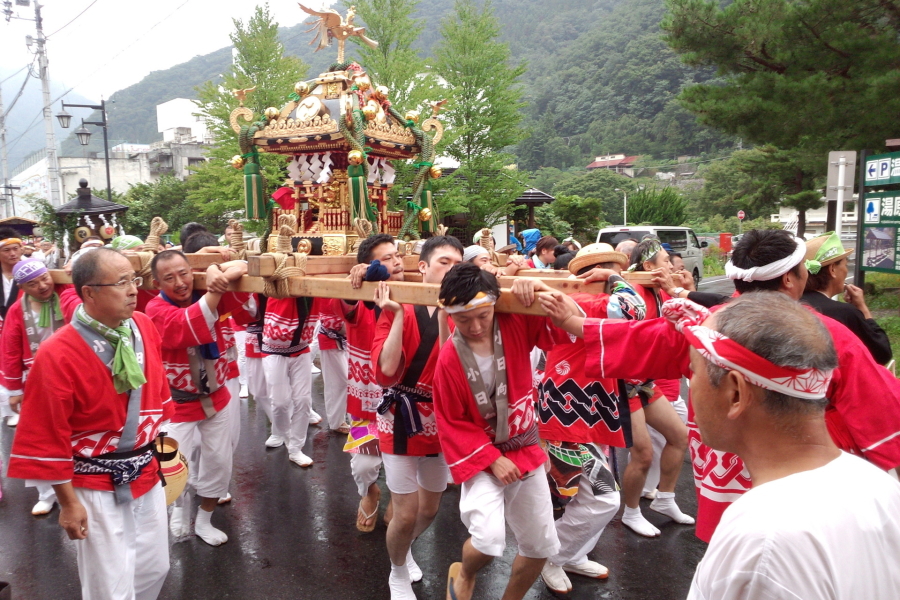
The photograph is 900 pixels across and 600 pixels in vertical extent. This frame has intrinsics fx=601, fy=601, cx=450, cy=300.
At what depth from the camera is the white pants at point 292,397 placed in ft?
19.2

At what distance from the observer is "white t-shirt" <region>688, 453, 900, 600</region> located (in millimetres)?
1112

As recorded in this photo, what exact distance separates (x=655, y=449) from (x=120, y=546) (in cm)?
367

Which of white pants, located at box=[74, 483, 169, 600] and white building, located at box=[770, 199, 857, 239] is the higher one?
white building, located at box=[770, 199, 857, 239]

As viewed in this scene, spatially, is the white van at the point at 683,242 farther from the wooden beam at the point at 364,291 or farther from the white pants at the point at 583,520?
the wooden beam at the point at 364,291

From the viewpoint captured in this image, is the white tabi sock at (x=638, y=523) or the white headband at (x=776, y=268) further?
the white tabi sock at (x=638, y=523)

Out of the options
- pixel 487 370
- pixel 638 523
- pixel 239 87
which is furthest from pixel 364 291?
pixel 239 87

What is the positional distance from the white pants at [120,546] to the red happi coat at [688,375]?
222cm

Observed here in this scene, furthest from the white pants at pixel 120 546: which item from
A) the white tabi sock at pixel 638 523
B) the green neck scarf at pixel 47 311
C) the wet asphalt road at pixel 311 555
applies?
the white tabi sock at pixel 638 523

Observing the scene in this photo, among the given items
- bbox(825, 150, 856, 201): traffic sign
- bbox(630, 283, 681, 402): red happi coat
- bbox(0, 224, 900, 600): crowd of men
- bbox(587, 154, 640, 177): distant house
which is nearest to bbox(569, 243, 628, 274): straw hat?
bbox(0, 224, 900, 600): crowd of men

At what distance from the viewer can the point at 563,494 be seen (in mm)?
3512

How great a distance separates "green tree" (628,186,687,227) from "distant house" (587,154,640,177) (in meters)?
33.3

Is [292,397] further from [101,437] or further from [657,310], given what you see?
[657,310]

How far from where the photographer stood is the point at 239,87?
62.4ft

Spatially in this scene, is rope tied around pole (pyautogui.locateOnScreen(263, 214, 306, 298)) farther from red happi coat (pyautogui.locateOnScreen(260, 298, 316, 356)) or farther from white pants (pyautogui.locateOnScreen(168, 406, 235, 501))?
red happi coat (pyautogui.locateOnScreen(260, 298, 316, 356))
